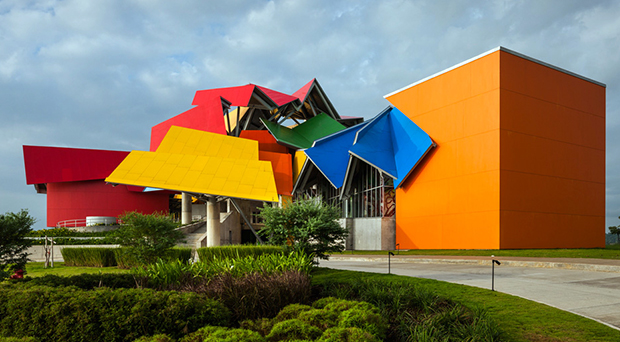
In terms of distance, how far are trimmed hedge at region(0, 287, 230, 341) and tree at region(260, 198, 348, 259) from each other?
9287 mm

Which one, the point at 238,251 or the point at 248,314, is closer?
the point at 248,314

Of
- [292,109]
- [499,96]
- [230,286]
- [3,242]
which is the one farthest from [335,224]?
[292,109]

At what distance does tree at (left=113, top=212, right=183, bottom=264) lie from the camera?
16.6m

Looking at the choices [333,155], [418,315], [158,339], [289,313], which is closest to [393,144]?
[333,155]

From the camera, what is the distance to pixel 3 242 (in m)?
12.6

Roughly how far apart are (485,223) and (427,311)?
21441 millimetres

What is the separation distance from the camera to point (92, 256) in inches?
826

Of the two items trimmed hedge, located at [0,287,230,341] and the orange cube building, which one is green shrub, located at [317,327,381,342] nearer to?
trimmed hedge, located at [0,287,230,341]

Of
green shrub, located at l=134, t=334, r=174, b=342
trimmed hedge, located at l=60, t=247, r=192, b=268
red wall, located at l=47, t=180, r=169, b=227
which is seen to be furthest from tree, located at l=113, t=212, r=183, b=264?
red wall, located at l=47, t=180, r=169, b=227

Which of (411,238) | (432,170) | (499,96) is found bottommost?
(411,238)

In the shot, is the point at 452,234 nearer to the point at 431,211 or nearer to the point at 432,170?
the point at 431,211

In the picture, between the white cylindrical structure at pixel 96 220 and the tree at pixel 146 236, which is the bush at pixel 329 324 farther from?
the white cylindrical structure at pixel 96 220

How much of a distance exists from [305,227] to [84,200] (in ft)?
148

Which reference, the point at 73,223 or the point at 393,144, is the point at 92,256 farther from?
the point at 73,223
